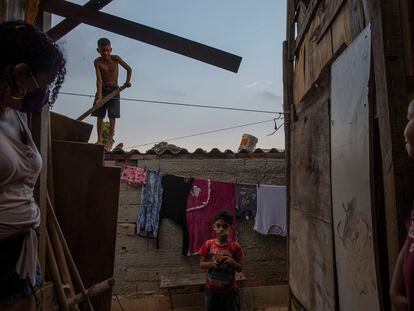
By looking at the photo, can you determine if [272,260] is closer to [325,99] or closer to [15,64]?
[325,99]

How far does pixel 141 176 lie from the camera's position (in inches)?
246

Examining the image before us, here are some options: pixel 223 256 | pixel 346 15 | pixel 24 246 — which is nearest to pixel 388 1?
pixel 346 15

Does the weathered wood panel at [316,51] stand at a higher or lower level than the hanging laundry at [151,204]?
higher

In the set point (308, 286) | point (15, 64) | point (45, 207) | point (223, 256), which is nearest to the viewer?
point (15, 64)

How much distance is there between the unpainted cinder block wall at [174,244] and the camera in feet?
20.6

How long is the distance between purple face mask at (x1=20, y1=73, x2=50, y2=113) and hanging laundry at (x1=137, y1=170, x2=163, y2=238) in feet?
15.3

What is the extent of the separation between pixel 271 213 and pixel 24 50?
530cm

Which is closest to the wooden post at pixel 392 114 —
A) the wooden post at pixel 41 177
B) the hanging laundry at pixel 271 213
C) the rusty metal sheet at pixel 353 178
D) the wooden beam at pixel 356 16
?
the rusty metal sheet at pixel 353 178

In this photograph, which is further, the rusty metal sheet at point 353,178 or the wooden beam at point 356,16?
the wooden beam at point 356,16

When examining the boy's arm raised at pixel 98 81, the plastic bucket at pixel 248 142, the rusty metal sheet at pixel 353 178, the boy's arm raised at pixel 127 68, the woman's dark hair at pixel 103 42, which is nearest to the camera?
the rusty metal sheet at pixel 353 178

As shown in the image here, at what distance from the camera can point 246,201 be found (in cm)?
626

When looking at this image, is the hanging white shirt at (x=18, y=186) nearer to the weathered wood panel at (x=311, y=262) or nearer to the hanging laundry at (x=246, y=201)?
the weathered wood panel at (x=311, y=262)

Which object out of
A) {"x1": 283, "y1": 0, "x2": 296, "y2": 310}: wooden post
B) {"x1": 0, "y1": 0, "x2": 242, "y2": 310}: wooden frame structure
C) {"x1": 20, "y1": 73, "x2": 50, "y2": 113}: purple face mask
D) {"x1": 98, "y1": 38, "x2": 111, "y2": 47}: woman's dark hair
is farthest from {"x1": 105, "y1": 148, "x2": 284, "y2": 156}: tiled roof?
{"x1": 20, "y1": 73, "x2": 50, "y2": 113}: purple face mask

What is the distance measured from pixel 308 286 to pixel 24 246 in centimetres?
234
